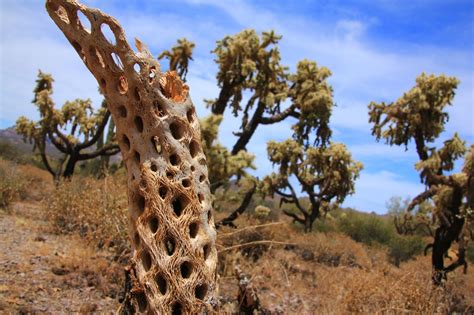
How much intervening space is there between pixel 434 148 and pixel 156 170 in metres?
9.61

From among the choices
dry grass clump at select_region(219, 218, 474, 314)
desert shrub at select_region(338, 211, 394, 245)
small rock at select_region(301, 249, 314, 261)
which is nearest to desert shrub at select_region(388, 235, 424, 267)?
dry grass clump at select_region(219, 218, 474, 314)

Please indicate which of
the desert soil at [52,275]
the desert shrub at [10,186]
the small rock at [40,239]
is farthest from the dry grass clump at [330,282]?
the desert shrub at [10,186]

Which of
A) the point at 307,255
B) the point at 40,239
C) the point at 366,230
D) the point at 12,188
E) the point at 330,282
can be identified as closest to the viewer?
the point at 40,239

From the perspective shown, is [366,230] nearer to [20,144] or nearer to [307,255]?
[307,255]

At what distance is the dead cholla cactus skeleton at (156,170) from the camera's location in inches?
161

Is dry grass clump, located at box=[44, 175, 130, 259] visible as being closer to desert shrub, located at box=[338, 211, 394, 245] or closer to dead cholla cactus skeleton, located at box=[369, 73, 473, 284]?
dead cholla cactus skeleton, located at box=[369, 73, 473, 284]

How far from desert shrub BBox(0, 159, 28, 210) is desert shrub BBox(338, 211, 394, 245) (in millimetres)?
13756

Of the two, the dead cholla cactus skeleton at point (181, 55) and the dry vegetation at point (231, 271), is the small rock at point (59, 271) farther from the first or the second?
the dead cholla cactus skeleton at point (181, 55)

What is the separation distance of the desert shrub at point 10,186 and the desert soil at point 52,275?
8.36ft

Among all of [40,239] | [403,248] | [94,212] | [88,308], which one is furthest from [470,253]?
[88,308]

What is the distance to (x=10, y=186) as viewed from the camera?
12.4m

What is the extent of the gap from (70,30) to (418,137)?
1013 cm

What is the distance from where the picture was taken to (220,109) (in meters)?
13.8

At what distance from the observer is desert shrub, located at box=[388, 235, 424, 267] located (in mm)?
17909
